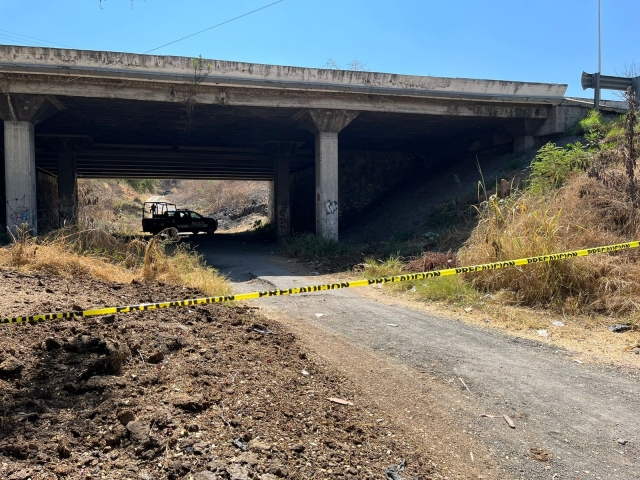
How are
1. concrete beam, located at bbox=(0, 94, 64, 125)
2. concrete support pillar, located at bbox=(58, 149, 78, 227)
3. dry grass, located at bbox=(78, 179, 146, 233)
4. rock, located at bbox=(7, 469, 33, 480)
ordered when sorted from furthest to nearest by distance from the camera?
dry grass, located at bbox=(78, 179, 146, 233) < concrete support pillar, located at bbox=(58, 149, 78, 227) < concrete beam, located at bbox=(0, 94, 64, 125) < rock, located at bbox=(7, 469, 33, 480)

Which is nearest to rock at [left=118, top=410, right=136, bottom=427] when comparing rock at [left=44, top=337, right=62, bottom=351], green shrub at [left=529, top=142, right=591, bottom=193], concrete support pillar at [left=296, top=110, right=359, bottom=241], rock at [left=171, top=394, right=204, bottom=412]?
rock at [left=171, top=394, right=204, bottom=412]

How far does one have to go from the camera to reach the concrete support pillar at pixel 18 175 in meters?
13.9

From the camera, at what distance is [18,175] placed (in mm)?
14109

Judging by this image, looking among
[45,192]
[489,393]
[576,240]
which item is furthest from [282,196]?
[489,393]

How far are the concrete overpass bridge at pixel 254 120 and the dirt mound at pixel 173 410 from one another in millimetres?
10755

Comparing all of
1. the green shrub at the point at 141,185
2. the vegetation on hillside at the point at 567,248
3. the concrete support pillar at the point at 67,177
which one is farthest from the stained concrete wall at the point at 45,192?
the green shrub at the point at 141,185

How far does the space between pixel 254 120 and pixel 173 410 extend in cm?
1555

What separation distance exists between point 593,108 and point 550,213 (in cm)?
1083

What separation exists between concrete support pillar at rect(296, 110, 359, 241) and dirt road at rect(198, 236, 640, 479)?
9.62 m

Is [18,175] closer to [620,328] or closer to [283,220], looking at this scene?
[283,220]

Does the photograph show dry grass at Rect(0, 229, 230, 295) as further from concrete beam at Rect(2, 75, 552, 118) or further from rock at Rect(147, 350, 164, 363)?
concrete beam at Rect(2, 75, 552, 118)

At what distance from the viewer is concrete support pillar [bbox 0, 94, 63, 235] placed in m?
13.8

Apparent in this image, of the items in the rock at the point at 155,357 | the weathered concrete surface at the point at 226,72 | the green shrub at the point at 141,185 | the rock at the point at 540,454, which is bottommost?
the rock at the point at 540,454

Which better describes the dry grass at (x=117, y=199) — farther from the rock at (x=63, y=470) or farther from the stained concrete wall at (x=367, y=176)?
the rock at (x=63, y=470)
